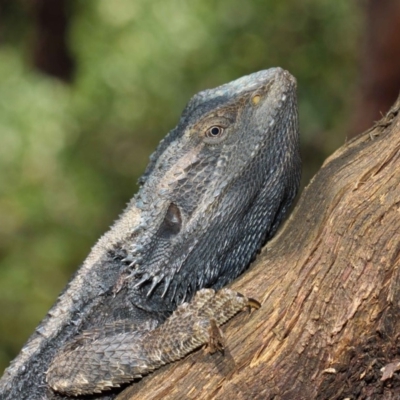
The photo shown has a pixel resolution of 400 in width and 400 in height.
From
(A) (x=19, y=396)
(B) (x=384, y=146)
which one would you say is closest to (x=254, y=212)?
(B) (x=384, y=146)

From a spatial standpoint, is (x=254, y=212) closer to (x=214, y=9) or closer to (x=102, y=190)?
(x=214, y=9)

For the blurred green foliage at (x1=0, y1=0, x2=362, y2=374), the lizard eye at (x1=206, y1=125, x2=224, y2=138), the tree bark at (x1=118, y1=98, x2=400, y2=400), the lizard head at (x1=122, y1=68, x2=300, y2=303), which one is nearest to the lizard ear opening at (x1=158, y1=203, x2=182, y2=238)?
the lizard head at (x1=122, y1=68, x2=300, y2=303)

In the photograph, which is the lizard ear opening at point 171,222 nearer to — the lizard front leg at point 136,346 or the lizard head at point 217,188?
the lizard head at point 217,188

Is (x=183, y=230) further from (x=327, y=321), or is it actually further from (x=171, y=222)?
(x=327, y=321)

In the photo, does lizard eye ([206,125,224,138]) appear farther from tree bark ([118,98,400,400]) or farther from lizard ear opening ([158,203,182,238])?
tree bark ([118,98,400,400])

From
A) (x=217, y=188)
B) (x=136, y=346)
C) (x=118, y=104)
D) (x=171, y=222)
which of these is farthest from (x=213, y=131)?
(x=118, y=104)

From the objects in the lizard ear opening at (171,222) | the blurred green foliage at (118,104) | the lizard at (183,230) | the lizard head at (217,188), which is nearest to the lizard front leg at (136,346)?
the lizard at (183,230)
